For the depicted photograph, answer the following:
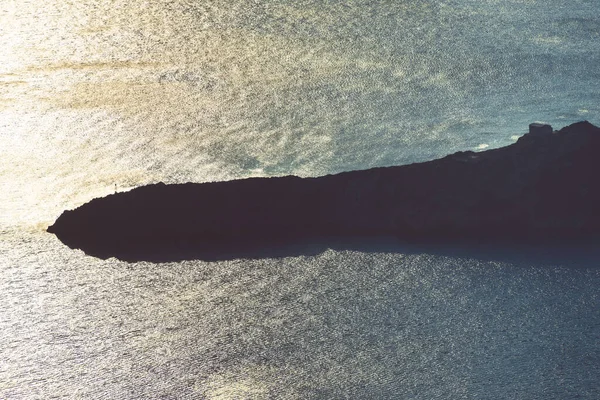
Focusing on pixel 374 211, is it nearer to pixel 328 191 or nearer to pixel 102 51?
pixel 328 191

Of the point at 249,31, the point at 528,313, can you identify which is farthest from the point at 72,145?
the point at 528,313

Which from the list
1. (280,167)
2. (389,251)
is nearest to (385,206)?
(389,251)

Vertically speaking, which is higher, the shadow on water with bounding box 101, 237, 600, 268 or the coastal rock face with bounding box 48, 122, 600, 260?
the coastal rock face with bounding box 48, 122, 600, 260

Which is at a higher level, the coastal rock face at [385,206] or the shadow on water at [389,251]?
the coastal rock face at [385,206]

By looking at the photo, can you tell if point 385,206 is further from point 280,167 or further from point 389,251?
point 280,167

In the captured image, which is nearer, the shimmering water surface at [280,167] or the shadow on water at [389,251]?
the shimmering water surface at [280,167]

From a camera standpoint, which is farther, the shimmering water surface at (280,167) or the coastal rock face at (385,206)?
the coastal rock face at (385,206)
